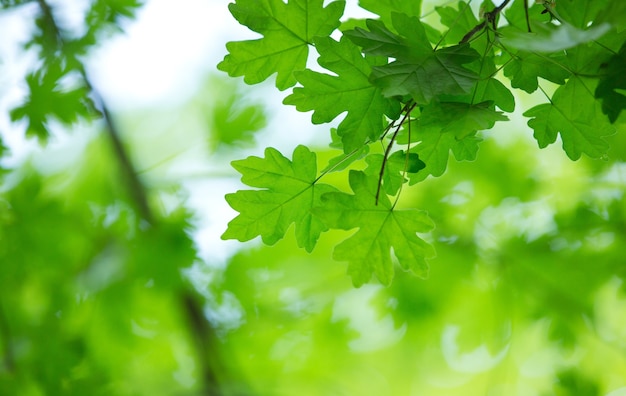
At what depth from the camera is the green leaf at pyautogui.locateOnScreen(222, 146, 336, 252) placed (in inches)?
37.3

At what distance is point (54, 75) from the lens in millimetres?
1635

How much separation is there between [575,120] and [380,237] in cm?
36

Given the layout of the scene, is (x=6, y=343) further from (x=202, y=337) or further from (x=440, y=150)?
(x=440, y=150)

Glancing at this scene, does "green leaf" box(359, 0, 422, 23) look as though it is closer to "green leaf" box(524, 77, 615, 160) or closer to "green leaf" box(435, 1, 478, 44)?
"green leaf" box(435, 1, 478, 44)

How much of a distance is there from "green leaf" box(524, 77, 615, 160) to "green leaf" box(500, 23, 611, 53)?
146 mm

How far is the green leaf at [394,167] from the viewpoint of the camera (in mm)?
896

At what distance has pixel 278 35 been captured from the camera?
92cm

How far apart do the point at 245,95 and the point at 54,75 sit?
0.82 m

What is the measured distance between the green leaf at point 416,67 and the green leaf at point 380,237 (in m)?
0.20

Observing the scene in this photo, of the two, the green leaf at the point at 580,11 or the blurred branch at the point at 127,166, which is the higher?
the green leaf at the point at 580,11

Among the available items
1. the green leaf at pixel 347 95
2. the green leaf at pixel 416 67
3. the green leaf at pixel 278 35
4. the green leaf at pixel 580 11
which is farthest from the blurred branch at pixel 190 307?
the green leaf at pixel 580 11

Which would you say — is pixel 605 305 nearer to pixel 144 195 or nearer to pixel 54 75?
pixel 144 195

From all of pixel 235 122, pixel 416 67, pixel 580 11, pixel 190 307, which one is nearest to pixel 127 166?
pixel 235 122

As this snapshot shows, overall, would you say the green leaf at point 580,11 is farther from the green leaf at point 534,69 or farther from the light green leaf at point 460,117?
the light green leaf at point 460,117
